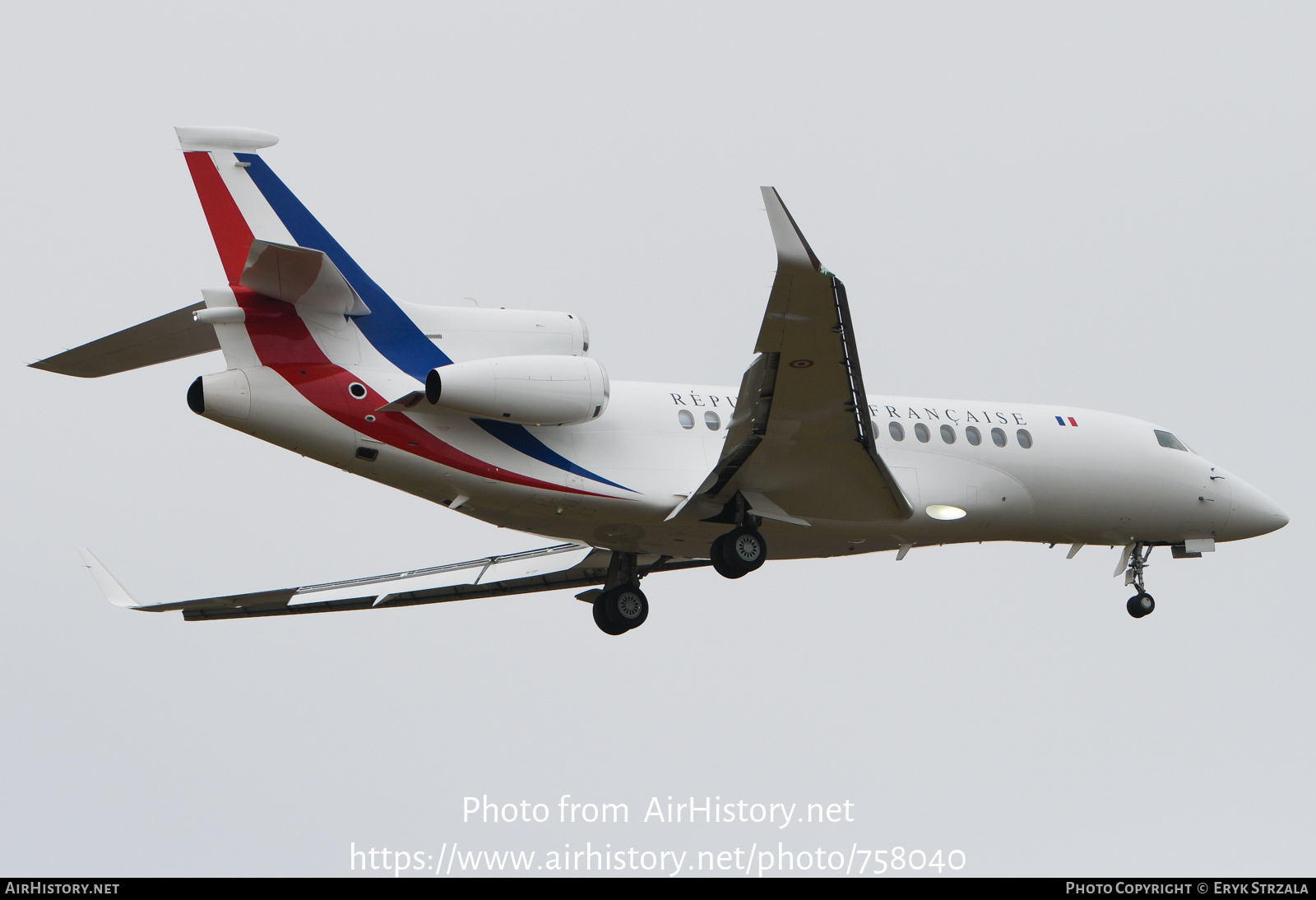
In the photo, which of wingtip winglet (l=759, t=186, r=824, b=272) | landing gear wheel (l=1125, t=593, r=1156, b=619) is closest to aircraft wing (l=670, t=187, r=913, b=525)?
wingtip winglet (l=759, t=186, r=824, b=272)

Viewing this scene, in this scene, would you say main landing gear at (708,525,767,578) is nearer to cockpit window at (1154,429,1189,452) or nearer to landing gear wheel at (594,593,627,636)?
landing gear wheel at (594,593,627,636)

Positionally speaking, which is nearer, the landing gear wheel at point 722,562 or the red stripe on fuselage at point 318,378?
the red stripe on fuselage at point 318,378

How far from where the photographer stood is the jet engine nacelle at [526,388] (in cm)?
1428

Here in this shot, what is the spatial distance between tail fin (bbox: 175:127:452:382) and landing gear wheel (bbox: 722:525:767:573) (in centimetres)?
400

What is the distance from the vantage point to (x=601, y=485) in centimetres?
1588

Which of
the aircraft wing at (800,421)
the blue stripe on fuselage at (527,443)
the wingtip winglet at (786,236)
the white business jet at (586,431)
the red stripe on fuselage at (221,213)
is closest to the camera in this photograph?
the wingtip winglet at (786,236)

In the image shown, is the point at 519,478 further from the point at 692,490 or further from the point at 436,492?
the point at 692,490

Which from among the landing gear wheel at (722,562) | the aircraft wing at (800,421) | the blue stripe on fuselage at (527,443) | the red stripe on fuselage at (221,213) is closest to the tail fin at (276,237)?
the red stripe on fuselage at (221,213)

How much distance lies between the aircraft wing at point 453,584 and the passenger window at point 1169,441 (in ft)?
22.3

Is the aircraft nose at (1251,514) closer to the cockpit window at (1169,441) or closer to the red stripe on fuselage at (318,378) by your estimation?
the cockpit window at (1169,441)

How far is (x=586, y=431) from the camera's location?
1591cm

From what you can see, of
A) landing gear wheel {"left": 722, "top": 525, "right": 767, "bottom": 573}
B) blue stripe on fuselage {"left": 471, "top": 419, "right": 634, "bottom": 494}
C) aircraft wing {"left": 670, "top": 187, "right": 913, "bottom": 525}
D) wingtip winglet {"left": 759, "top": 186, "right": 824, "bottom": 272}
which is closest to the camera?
wingtip winglet {"left": 759, "top": 186, "right": 824, "bottom": 272}

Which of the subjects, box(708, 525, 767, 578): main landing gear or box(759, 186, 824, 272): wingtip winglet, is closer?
box(759, 186, 824, 272): wingtip winglet

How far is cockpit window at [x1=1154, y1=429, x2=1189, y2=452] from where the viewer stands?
20087 millimetres
